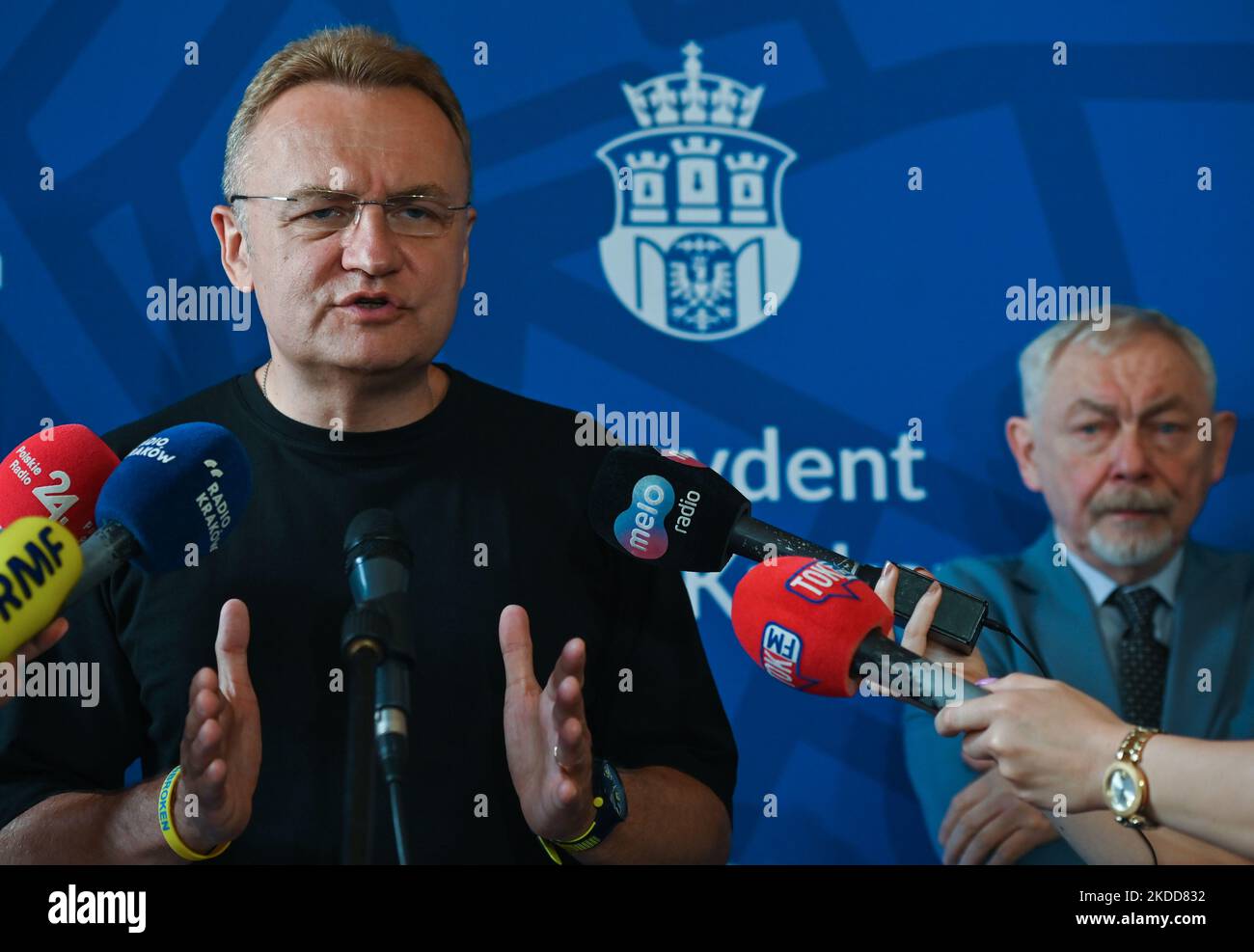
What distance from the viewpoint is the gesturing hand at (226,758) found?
1.49m

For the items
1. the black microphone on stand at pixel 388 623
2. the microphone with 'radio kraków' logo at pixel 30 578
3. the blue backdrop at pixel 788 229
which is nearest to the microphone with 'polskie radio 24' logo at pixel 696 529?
the black microphone on stand at pixel 388 623

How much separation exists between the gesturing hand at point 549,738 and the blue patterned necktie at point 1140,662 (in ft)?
4.44

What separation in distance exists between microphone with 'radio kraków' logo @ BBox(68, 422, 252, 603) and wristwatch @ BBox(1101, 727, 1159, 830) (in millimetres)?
1038

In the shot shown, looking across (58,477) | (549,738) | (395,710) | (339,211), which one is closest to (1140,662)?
(549,738)

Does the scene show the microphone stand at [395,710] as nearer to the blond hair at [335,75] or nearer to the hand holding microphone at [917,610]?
the hand holding microphone at [917,610]

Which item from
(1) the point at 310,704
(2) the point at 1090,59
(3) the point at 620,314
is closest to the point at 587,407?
(3) the point at 620,314

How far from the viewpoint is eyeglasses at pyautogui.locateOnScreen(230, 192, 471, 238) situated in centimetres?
191

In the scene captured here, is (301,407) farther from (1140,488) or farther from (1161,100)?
(1161,100)

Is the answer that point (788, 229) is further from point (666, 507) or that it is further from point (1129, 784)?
point (1129, 784)

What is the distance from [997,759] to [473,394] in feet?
3.36

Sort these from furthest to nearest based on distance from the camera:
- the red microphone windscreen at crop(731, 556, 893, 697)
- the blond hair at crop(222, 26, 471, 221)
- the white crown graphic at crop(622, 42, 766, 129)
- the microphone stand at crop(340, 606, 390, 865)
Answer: the white crown graphic at crop(622, 42, 766, 129) → the blond hair at crop(222, 26, 471, 221) → the red microphone windscreen at crop(731, 556, 893, 697) → the microphone stand at crop(340, 606, 390, 865)

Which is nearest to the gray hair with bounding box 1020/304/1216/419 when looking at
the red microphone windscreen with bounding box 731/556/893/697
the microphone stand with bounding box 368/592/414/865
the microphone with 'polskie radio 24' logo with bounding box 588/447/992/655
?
the microphone with 'polskie radio 24' logo with bounding box 588/447/992/655

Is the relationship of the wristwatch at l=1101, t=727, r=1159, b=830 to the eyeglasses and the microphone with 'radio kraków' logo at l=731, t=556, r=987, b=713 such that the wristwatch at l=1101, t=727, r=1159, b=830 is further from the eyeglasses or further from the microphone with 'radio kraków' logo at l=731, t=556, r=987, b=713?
the eyeglasses

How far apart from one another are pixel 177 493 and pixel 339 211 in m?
0.56
